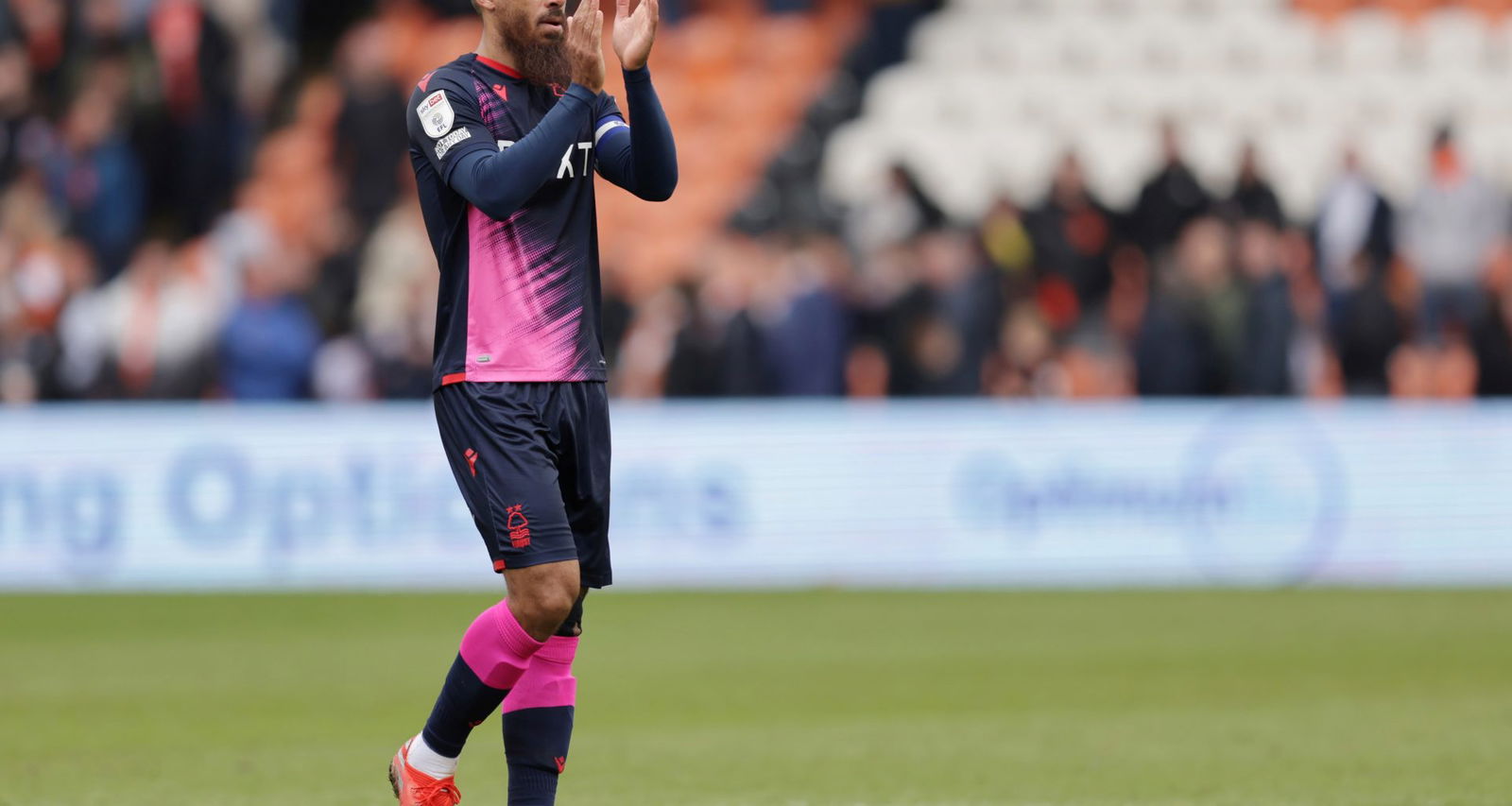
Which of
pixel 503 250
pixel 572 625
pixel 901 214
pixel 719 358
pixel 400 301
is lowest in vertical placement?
pixel 719 358

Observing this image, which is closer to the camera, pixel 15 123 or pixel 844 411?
pixel 844 411

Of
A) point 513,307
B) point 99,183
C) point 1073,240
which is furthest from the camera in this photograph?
point 99,183

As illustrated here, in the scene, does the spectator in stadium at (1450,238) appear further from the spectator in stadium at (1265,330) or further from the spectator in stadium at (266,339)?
the spectator in stadium at (266,339)

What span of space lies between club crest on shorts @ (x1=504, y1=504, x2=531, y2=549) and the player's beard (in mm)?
1203

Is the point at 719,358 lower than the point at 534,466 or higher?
lower

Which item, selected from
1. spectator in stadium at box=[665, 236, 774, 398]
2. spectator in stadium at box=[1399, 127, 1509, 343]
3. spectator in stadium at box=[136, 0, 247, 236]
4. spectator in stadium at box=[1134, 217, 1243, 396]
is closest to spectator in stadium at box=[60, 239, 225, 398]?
spectator in stadium at box=[136, 0, 247, 236]

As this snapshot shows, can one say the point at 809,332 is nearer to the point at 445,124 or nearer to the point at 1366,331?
the point at 1366,331

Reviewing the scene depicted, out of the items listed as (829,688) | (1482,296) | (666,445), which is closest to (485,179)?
(829,688)

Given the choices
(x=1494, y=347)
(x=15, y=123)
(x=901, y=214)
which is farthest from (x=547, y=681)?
(x=15, y=123)

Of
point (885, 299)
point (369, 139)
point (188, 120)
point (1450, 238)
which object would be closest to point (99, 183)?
point (188, 120)

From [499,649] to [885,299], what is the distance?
10.6 m

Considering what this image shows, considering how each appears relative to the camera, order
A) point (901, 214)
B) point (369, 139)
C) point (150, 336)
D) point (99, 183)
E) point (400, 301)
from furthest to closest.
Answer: point (99, 183), point (369, 139), point (400, 301), point (901, 214), point (150, 336)

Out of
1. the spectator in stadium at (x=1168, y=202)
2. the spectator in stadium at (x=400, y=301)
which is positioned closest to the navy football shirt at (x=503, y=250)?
the spectator in stadium at (x=400, y=301)

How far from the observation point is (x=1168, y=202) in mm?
16578
